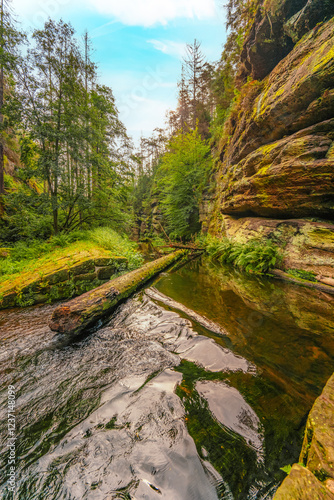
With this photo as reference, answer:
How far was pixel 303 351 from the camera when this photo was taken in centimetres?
247

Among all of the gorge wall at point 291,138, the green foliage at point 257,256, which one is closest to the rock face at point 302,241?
the gorge wall at point 291,138

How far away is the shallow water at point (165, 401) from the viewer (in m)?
1.28

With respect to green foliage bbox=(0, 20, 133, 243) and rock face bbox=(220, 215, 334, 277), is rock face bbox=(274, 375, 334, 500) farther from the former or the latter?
green foliage bbox=(0, 20, 133, 243)

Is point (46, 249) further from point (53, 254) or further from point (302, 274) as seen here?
point (302, 274)

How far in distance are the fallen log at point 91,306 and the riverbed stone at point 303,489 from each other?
2.97 metres

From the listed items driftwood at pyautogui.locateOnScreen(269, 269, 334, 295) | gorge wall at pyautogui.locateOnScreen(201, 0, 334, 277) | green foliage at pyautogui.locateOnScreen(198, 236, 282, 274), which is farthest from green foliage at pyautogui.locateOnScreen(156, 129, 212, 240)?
driftwood at pyautogui.locateOnScreen(269, 269, 334, 295)

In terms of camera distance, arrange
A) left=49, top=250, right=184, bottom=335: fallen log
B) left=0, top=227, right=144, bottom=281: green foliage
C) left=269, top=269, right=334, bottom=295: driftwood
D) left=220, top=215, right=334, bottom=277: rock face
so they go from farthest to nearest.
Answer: left=0, top=227, right=144, bottom=281: green foliage → left=220, top=215, right=334, bottom=277: rock face → left=269, top=269, right=334, bottom=295: driftwood → left=49, top=250, right=184, bottom=335: fallen log

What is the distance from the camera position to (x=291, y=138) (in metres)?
6.19

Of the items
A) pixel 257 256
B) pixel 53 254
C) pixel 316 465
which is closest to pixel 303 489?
pixel 316 465

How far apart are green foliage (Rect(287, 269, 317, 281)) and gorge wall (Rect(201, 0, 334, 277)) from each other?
0.17 m

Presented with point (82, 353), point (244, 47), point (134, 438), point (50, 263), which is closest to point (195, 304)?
point (82, 353)

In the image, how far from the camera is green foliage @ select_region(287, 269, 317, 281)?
5.15 metres

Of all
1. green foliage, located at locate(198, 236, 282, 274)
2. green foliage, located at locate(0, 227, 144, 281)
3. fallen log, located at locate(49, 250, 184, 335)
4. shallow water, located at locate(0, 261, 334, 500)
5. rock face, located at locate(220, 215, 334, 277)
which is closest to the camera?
shallow water, located at locate(0, 261, 334, 500)

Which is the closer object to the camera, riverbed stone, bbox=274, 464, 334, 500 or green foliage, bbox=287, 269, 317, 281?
riverbed stone, bbox=274, 464, 334, 500
